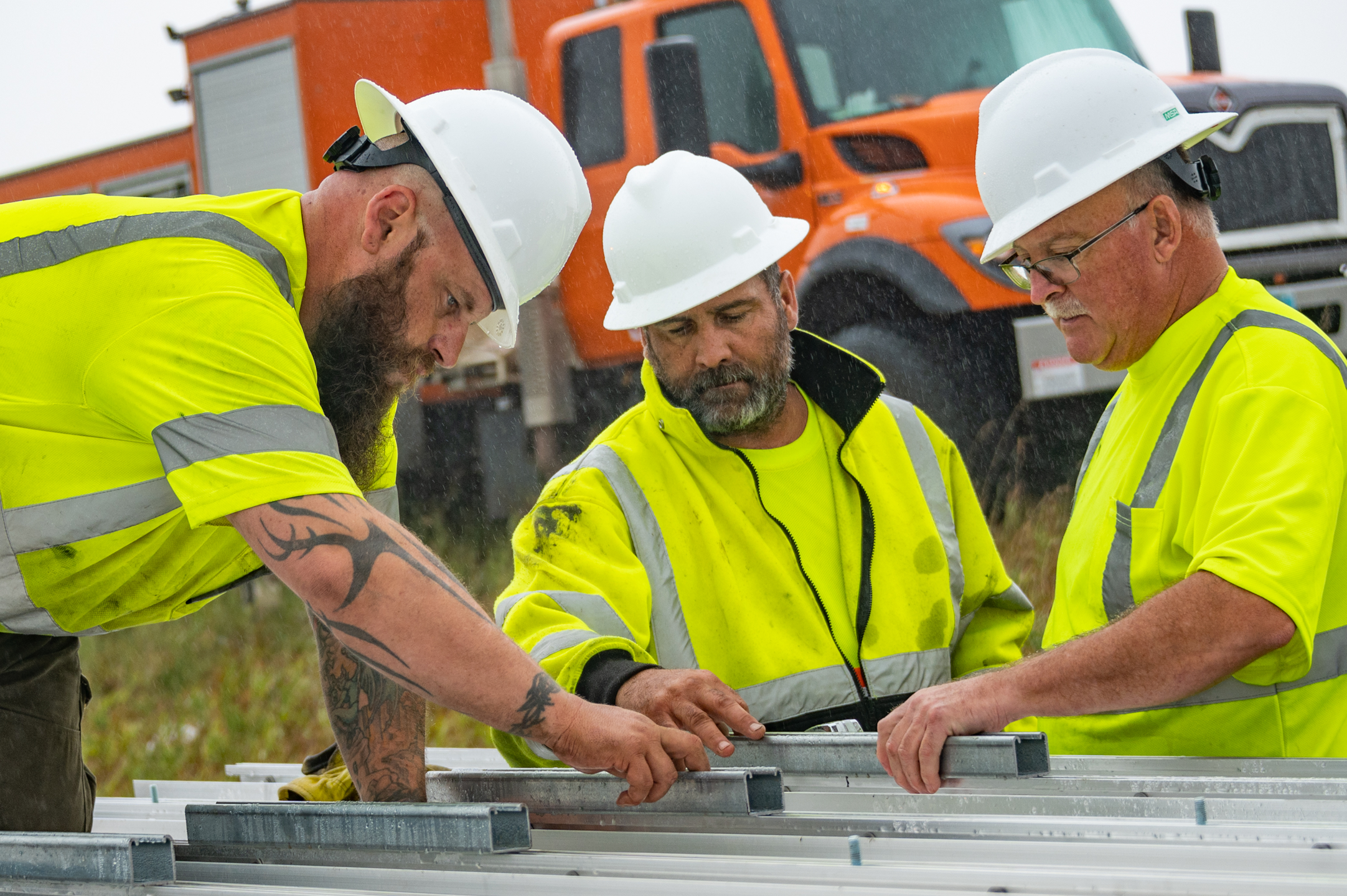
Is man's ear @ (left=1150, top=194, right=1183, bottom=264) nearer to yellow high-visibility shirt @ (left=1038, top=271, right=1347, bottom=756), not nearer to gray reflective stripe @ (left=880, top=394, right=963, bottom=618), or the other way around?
yellow high-visibility shirt @ (left=1038, top=271, right=1347, bottom=756)

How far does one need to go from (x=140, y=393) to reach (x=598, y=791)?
3.15 feet

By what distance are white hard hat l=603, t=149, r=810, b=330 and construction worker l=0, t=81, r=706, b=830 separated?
62cm

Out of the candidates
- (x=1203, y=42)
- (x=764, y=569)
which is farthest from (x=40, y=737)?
(x=1203, y=42)

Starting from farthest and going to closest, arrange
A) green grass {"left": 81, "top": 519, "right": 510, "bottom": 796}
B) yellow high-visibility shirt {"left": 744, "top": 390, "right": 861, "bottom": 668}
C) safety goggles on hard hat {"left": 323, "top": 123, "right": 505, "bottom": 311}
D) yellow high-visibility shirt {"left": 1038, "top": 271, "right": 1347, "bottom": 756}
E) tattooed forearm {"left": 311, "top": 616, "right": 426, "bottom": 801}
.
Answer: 1. green grass {"left": 81, "top": 519, "right": 510, "bottom": 796}
2. yellow high-visibility shirt {"left": 744, "top": 390, "right": 861, "bottom": 668}
3. tattooed forearm {"left": 311, "top": 616, "right": 426, "bottom": 801}
4. safety goggles on hard hat {"left": 323, "top": 123, "right": 505, "bottom": 311}
5. yellow high-visibility shirt {"left": 1038, "top": 271, "right": 1347, "bottom": 756}

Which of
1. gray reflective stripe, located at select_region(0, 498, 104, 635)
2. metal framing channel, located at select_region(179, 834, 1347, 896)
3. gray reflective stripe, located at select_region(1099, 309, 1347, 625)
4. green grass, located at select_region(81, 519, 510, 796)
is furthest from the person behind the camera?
green grass, located at select_region(81, 519, 510, 796)

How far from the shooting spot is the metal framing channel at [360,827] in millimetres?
1936

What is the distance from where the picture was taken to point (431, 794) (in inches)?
103

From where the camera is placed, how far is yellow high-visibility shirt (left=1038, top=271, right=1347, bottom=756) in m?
2.30

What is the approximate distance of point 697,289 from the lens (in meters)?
3.32

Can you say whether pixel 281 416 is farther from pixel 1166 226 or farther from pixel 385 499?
pixel 1166 226

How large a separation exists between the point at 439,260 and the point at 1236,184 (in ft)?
18.4

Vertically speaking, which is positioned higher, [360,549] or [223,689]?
[360,549]

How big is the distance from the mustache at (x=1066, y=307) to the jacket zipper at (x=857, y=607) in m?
0.64

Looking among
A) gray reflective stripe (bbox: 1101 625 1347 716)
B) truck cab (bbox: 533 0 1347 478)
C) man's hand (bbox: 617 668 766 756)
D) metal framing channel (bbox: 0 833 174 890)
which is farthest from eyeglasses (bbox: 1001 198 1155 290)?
truck cab (bbox: 533 0 1347 478)
